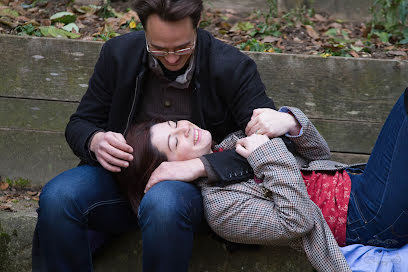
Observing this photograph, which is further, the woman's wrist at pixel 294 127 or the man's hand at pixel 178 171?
the woman's wrist at pixel 294 127

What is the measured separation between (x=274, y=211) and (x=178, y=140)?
1.82 ft

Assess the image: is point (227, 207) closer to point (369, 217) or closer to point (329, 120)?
point (369, 217)

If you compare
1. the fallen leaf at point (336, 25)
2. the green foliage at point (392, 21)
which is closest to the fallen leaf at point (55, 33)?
the fallen leaf at point (336, 25)

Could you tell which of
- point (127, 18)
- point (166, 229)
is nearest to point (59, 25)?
point (127, 18)

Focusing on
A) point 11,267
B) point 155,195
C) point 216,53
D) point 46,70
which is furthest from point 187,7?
point 11,267

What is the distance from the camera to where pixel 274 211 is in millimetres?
2422

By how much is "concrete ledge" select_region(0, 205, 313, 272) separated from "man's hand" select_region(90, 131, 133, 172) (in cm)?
51

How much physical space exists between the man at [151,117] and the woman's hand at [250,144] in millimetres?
46

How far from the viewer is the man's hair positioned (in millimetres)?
2461

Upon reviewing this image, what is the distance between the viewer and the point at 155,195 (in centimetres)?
238

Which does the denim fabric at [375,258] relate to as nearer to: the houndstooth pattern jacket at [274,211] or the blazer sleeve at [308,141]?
the houndstooth pattern jacket at [274,211]

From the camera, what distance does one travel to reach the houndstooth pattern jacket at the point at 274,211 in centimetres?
Answer: 240

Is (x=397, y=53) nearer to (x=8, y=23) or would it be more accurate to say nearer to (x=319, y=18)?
(x=319, y=18)

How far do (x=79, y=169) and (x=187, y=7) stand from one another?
932mm
